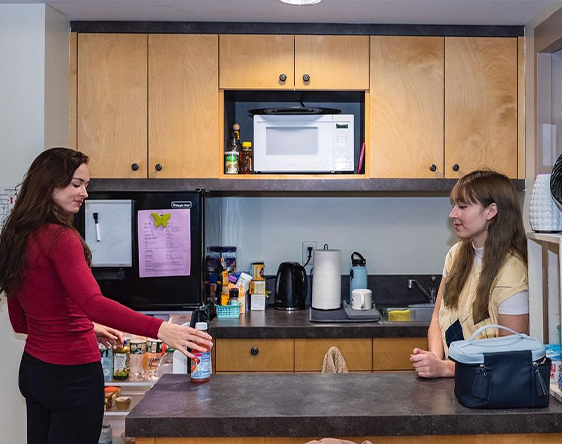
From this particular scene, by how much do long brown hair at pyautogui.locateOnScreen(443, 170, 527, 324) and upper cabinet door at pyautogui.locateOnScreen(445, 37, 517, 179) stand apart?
88 cm

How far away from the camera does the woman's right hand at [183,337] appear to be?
171 centimetres

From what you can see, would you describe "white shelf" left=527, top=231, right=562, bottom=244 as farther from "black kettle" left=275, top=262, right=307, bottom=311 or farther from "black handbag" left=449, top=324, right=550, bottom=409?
"black kettle" left=275, top=262, right=307, bottom=311

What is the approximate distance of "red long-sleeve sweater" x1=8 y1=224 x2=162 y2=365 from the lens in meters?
1.90

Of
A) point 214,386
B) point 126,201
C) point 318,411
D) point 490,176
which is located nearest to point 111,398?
point 126,201

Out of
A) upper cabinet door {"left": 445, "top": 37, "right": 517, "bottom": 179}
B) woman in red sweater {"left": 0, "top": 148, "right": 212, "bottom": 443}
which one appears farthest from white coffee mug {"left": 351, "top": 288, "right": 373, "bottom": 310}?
woman in red sweater {"left": 0, "top": 148, "right": 212, "bottom": 443}

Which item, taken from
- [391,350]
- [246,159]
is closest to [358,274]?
[391,350]

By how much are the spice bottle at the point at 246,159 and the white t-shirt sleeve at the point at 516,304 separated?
1597 millimetres

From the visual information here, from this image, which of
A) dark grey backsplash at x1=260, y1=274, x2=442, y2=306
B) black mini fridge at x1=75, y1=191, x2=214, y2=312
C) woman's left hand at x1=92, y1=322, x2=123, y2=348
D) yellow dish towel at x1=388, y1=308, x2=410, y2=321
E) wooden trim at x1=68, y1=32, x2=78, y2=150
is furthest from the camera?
dark grey backsplash at x1=260, y1=274, x2=442, y2=306

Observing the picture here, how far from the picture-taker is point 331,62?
3.13 m

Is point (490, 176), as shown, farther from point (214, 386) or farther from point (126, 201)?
point (126, 201)

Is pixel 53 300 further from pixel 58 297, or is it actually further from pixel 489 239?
pixel 489 239

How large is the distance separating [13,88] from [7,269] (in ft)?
4.09

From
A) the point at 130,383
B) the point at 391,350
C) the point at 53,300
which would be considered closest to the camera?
the point at 53,300

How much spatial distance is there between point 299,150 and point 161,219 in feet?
2.62
